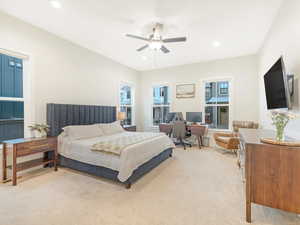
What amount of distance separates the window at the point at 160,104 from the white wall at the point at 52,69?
7.41 feet

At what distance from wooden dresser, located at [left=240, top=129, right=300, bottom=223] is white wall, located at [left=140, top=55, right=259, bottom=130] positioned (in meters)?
3.62

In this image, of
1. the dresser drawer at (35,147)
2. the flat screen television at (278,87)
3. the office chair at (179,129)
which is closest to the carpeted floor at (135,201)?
the dresser drawer at (35,147)

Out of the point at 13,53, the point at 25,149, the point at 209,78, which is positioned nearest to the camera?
the point at 25,149

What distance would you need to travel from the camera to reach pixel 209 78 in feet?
17.4

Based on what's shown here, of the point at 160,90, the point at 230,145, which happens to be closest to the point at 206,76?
the point at 160,90

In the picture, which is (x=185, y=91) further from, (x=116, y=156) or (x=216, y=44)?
(x=116, y=156)

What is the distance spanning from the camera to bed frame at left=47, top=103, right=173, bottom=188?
2.62 meters

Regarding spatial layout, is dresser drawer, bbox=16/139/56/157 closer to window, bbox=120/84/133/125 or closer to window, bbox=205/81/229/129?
window, bbox=120/84/133/125

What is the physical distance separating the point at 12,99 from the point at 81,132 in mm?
1412

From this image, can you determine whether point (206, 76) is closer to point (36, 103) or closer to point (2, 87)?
point (36, 103)

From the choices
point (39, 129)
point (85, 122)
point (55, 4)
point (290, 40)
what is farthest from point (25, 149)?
point (290, 40)

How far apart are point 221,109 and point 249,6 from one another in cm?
330

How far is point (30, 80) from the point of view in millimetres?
3109

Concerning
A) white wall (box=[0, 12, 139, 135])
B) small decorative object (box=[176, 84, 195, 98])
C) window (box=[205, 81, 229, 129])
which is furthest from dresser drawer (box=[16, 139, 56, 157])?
window (box=[205, 81, 229, 129])
